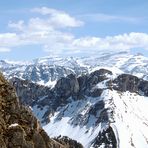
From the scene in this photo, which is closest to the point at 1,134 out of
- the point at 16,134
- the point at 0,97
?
the point at 16,134

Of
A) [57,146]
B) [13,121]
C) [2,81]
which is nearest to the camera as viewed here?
[13,121]

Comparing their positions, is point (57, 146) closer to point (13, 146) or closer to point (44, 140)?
point (44, 140)

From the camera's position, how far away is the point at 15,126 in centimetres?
6694

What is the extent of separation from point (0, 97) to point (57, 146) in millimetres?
14842

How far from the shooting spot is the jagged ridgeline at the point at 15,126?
2576 inches

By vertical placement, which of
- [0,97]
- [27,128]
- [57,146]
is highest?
[0,97]

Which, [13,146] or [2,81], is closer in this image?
[13,146]

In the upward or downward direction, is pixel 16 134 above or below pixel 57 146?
above

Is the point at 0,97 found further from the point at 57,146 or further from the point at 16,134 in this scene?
the point at 57,146

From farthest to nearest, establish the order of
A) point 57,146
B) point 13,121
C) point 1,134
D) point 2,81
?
point 57,146
point 2,81
point 13,121
point 1,134

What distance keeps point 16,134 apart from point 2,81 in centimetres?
1104

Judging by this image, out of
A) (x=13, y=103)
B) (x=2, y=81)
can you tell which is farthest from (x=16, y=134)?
(x=2, y=81)

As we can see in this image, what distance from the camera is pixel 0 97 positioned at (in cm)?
6969

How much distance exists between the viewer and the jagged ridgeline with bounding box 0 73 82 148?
65438mm
